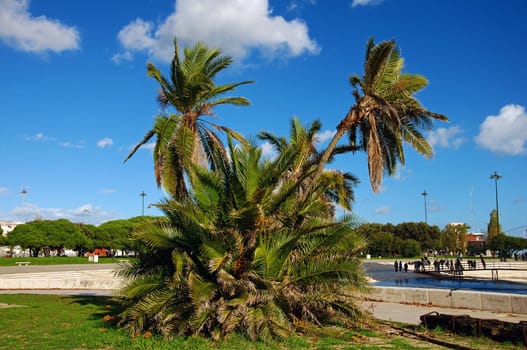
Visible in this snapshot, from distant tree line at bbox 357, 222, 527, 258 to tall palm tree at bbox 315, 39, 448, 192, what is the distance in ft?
228

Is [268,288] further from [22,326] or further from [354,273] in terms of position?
[22,326]

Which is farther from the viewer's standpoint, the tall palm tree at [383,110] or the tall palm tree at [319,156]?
the tall palm tree at [319,156]

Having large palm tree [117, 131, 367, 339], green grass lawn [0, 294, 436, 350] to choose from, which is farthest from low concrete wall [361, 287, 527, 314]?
green grass lawn [0, 294, 436, 350]

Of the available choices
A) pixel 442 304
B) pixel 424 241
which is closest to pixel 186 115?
pixel 442 304

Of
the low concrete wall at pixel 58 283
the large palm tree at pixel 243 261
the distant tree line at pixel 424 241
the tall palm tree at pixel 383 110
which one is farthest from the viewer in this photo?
the distant tree line at pixel 424 241

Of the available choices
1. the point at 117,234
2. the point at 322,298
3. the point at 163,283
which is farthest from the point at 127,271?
the point at 117,234

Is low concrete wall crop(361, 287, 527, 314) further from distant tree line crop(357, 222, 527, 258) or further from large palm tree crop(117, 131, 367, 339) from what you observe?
distant tree line crop(357, 222, 527, 258)

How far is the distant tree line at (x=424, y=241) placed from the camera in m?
→ 87.2

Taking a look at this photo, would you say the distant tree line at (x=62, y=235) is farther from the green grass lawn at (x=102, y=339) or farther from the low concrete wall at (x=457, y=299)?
the green grass lawn at (x=102, y=339)

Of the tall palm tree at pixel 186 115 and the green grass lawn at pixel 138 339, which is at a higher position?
the tall palm tree at pixel 186 115

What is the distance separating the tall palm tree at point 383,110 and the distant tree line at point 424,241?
69490mm

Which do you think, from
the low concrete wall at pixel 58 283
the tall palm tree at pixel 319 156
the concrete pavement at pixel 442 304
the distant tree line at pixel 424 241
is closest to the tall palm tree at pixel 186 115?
the tall palm tree at pixel 319 156

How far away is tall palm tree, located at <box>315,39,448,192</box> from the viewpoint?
14.4 metres

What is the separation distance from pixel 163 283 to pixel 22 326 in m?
3.86
